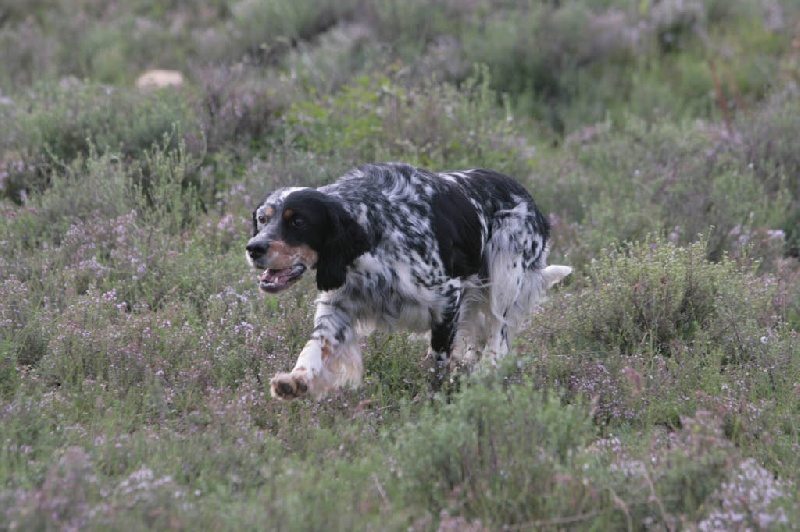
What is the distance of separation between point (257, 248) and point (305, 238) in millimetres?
234

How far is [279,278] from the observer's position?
429cm

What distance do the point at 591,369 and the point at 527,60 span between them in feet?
19.1

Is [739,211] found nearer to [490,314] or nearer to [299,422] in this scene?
[490,314]

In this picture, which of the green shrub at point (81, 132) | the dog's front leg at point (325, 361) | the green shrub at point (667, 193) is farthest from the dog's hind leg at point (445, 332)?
the green shrub at point (81, 132)

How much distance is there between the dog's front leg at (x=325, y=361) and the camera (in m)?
4.16

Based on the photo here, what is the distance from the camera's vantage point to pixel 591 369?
473 centimetres

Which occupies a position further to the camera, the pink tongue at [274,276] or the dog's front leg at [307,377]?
the pink tongue at [274,276]

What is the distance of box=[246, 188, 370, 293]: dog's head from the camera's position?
4262mm

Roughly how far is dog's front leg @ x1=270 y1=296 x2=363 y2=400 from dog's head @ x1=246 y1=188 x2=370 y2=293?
0.23m

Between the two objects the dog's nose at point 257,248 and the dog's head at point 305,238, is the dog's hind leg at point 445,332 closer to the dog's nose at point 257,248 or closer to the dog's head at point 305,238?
the dog's head at point 305,238

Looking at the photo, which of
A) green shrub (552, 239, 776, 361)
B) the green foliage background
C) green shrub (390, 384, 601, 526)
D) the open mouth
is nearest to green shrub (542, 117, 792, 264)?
the green foliage background

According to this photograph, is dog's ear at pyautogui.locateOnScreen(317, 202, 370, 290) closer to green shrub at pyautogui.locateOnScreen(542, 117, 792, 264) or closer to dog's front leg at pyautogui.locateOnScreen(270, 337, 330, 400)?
dog's front leg at pyautogui.locateOnScreen(270, 337, 330, 400)

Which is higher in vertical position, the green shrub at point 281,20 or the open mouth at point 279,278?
the open mouth at point 279,278

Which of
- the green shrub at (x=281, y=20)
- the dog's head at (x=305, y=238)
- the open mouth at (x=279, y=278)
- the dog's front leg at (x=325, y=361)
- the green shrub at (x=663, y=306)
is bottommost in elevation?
the green shrub at (x=281, y=20)
